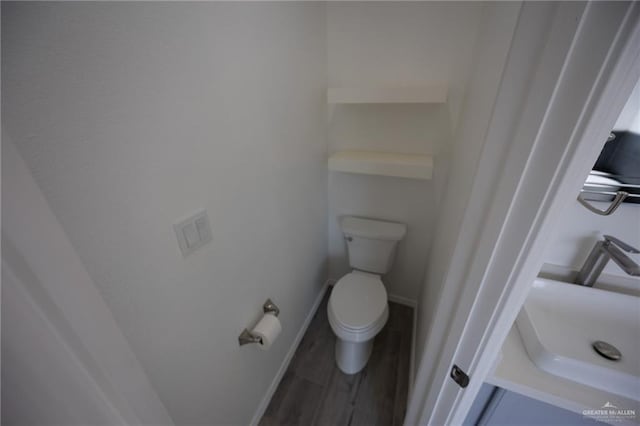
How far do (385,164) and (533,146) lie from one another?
3.18 ft

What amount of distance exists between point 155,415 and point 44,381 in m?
0.30

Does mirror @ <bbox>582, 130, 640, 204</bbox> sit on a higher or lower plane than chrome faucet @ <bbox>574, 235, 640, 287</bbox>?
higher

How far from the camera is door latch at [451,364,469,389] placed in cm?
58

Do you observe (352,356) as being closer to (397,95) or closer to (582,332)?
(582,332)

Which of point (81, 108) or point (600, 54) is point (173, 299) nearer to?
point (81, 108)

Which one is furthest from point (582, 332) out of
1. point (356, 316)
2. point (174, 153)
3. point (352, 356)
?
point (174, 153)

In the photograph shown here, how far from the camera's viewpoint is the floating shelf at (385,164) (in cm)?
126

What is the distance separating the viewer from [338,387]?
133 cm

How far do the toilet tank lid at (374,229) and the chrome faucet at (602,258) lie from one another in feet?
2.61

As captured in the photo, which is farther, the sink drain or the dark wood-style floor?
the dark wood-style floor

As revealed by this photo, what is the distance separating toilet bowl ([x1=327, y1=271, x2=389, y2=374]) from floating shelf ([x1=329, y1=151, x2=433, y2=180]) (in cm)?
74

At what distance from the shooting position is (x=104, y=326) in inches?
16.8

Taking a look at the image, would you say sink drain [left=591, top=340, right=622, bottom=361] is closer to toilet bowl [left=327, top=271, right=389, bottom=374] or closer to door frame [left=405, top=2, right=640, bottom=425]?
door frame [left=405, top=2, right=640, bottom=425]

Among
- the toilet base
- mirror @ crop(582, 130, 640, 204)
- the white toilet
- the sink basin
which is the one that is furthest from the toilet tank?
mirror @ crop(582, 130, 640, 204)
